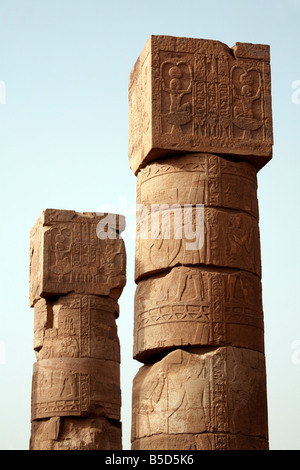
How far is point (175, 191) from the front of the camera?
33.6 ft

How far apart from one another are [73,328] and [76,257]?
120 centimetres

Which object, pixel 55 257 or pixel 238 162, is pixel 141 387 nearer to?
pixel 238 162

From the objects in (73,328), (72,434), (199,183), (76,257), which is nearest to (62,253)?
(76,257)

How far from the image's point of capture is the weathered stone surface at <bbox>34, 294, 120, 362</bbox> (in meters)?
15.9

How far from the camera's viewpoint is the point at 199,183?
33.5 ft

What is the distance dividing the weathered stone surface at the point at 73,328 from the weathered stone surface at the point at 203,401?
599cm

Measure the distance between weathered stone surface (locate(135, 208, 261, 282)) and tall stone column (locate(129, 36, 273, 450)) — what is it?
0.01 metres

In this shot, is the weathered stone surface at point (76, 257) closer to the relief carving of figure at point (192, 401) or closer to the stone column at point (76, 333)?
the stone column at point (76, 333)

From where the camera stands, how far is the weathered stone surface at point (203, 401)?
955cm

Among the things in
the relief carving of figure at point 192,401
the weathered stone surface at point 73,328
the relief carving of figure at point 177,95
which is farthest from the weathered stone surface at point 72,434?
the relief carving of figure at point 177,95

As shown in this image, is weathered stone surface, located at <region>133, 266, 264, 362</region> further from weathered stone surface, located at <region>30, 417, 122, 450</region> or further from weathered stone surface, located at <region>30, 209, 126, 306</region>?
weathered stone surface, located at <region>30, 209, 126, 306</region>

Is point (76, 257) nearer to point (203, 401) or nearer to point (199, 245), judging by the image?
point (199, 245)

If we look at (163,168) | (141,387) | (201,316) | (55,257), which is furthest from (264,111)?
(55,257)
